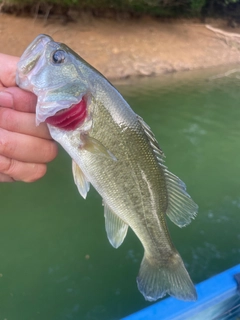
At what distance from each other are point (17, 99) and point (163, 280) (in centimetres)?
115

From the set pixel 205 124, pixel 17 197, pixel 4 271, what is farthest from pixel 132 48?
pixel 4 271

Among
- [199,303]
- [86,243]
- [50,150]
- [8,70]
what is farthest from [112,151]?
[86,243]

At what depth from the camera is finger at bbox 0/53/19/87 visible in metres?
1.71

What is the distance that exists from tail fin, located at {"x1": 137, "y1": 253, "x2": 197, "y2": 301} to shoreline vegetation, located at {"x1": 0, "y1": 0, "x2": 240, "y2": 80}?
826 cm

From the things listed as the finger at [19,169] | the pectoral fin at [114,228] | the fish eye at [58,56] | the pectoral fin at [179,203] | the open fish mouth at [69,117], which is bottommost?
the pectoral fin at [114,228]

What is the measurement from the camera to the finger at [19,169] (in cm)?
176

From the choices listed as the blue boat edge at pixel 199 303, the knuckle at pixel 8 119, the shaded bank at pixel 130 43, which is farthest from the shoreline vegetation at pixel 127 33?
→ the knuckle at pixel 8 119

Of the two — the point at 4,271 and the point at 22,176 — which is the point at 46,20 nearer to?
the point at 4,271

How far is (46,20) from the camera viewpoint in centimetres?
1206

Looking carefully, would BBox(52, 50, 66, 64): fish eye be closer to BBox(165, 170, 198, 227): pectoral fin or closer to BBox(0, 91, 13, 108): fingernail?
BBox(0, 91, 13, 108): fingernail

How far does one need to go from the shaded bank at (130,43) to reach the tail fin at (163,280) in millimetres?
8282

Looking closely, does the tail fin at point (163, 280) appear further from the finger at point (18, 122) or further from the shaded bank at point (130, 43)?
the shaded bank at point (130, 43)

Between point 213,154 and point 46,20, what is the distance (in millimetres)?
8546

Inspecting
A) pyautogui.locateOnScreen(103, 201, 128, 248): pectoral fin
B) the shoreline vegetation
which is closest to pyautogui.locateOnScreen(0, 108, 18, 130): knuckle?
pyautogui.locateOnScreen(103, 201, 128, 248): pectoral fin
